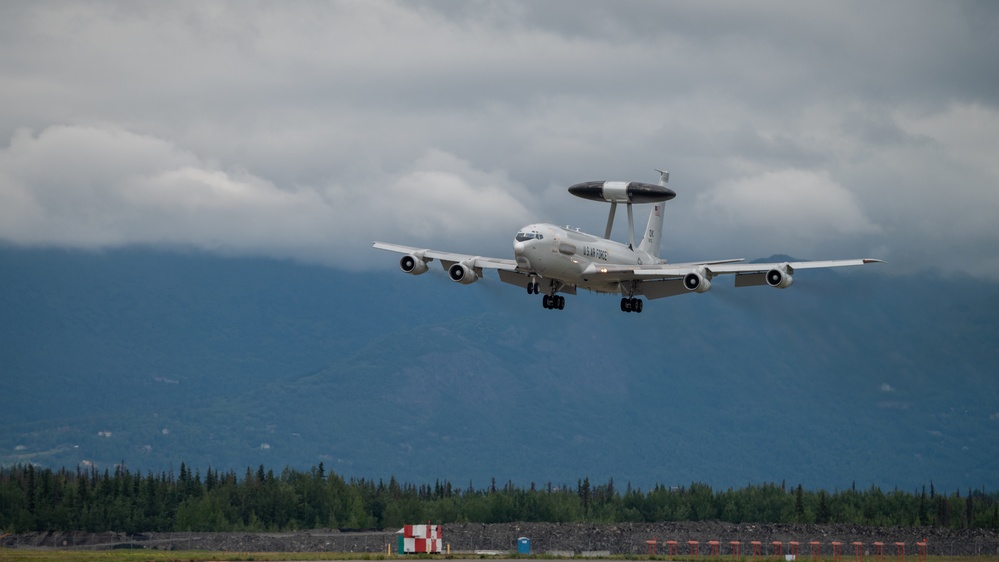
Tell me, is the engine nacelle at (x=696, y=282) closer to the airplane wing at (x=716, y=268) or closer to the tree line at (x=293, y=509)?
the airplane wing at (x=716, y=268)

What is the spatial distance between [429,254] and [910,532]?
2265 inches

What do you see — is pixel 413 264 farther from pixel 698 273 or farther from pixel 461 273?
pixel 698 273

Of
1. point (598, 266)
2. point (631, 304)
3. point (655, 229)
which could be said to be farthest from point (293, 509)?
point (598, 266)

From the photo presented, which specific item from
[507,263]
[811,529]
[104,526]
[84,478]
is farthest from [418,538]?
[84,478]

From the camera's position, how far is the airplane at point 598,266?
9606cm

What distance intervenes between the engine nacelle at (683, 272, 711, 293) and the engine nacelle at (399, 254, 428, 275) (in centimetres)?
1820

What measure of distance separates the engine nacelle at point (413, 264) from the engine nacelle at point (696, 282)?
717 inches

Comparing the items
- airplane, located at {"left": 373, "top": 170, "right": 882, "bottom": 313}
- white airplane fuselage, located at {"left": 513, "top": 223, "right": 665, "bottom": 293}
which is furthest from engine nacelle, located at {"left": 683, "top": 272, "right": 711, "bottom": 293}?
white airplane fuselage, located at {"left": 513, "top": 223, "right": 665, "bottom": 293}

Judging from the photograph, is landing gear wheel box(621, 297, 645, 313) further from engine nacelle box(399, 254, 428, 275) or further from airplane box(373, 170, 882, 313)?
engine nacelle box(399, 254, 428, 275)

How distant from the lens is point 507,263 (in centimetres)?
10112

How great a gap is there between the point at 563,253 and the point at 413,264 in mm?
12272

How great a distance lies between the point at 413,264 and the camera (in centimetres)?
10344

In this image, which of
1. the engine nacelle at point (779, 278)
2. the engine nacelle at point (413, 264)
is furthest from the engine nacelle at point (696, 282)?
the engine nacelle at point (413, 264)

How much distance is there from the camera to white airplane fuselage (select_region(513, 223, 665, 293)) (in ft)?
313
